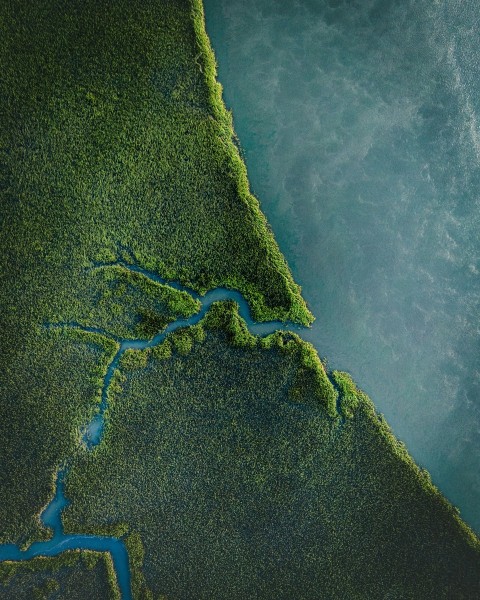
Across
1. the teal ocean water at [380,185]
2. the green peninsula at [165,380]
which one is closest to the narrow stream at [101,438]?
the green peninsula at [165,380]

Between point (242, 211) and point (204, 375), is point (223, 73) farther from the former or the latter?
point (204, 375)

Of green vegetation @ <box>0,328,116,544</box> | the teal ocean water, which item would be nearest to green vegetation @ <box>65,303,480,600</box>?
green vegetation @ <box>0,328,116,544</box>

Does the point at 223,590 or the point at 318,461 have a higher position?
the point at 318,461

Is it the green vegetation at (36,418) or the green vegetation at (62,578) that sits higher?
the green vegetation at (36,418)

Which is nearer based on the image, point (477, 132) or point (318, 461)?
point (318, 461)

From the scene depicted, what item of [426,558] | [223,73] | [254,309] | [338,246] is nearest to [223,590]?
[426,558]

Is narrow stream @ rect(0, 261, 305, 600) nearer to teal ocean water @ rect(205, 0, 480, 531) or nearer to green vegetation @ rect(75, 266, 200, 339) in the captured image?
green vegetation @ rect(75, 266, 200, 339)

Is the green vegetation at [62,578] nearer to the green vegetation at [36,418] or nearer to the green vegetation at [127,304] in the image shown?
the green vegetation at [36,418]
